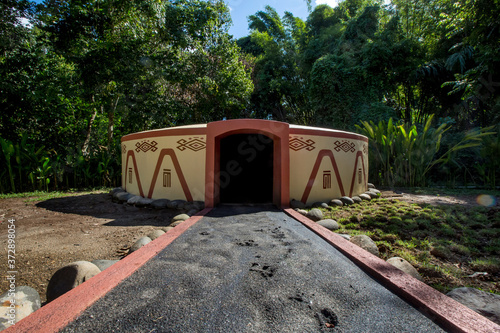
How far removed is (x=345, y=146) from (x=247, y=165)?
350cm

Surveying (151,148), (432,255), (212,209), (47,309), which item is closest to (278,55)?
(151,148)

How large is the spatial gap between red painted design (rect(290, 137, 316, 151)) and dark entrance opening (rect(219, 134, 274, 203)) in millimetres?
2108

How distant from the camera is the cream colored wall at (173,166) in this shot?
5.35m

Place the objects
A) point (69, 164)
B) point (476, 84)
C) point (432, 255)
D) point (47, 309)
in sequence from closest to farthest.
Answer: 1. point (47, 309)
2. point (432, 255)
3. point (476, 84)
4. point (69, 164)

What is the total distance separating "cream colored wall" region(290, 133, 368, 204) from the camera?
5371 mm

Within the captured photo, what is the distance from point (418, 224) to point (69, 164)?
10.7 metres

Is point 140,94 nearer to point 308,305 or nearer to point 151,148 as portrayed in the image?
point 151,148

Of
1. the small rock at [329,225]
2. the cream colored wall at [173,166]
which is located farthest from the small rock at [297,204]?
the cream colored wall at [173,166]

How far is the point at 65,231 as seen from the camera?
3.79 meters

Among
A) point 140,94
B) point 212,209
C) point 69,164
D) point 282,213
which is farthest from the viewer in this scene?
point 140,94

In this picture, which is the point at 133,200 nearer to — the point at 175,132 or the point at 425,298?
the point at 175,132

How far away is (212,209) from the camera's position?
4.94 metres

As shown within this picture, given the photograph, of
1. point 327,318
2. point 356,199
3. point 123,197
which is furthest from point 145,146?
point 327,318

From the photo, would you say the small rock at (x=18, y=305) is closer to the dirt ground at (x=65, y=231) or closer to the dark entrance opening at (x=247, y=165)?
the dirt ground at (x=65, y=231)
